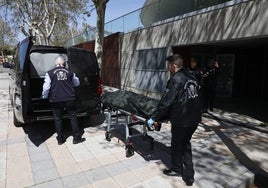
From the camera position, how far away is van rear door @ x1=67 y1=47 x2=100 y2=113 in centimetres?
580

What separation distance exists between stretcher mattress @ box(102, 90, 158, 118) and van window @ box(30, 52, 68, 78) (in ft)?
5.77

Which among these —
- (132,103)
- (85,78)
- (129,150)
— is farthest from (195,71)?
(129,150)

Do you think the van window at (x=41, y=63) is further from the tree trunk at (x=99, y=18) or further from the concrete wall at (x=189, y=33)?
the concrete wall at (x=189, y=33)

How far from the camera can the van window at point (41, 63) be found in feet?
19.9

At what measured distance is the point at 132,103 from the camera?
14.8 feet

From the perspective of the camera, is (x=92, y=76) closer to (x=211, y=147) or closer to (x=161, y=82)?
(x=211, y=147)

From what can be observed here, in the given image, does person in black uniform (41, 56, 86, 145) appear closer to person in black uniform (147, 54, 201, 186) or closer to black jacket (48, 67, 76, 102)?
black jacket (48, 67, 76, 102)

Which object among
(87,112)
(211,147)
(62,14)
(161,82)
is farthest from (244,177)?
(62,14)

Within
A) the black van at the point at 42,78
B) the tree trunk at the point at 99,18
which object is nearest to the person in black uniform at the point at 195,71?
the black van at the point at 42,78

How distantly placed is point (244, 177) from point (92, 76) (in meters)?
3.90

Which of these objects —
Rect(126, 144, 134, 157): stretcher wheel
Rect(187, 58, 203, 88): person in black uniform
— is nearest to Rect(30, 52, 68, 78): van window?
Rect(126, 144, 134, 157): stretcher wheel

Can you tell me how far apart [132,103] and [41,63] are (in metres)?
2.94

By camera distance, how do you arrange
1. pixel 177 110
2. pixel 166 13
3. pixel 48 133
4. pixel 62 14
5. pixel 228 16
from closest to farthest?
pixel 177 110
pixel 48 133
pixel 228 16
pixel 166 13
pixel 62 14

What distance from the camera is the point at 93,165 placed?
13.9 feet
